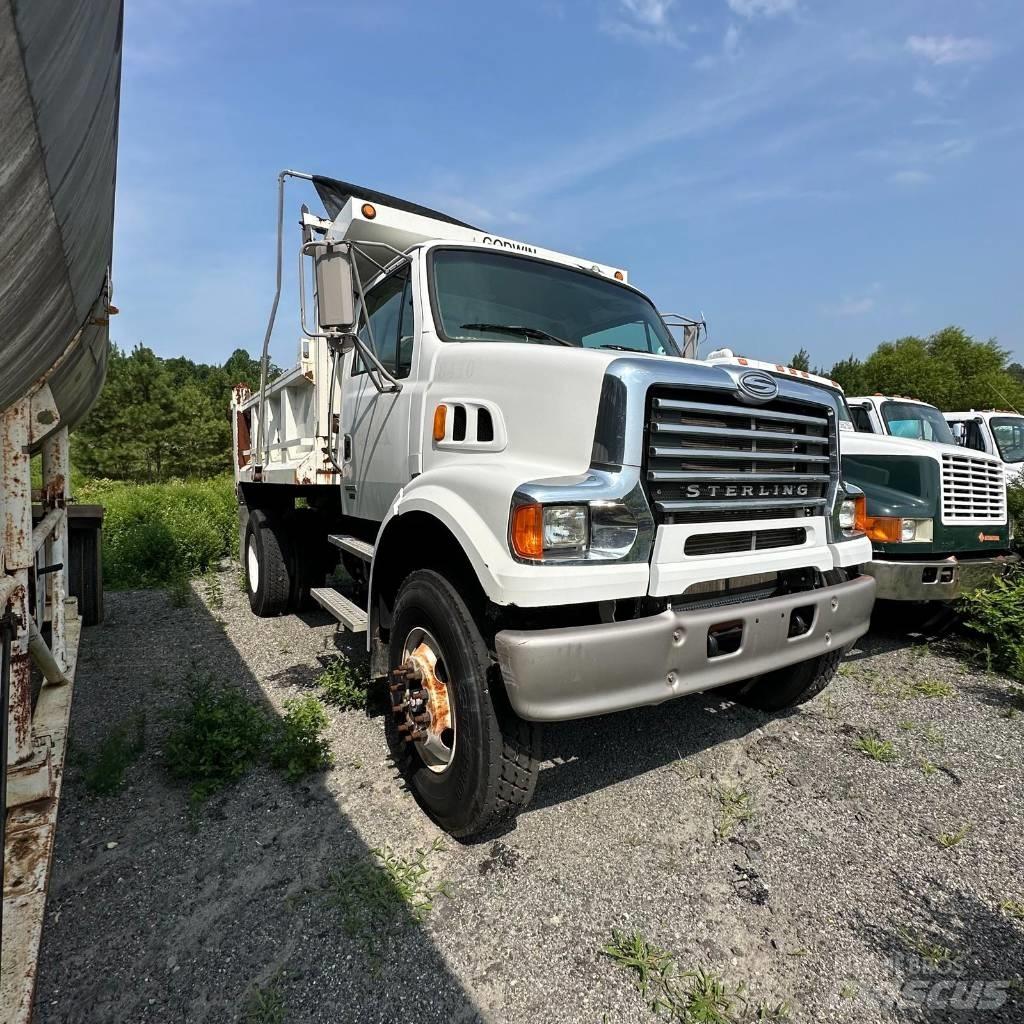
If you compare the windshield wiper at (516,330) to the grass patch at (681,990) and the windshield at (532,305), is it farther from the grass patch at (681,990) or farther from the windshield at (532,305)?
the grass patch at (681,990)

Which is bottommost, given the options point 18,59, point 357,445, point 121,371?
point 357,445

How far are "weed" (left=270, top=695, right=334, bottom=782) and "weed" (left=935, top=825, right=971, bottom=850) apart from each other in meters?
2.76

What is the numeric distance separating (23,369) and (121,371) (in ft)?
105

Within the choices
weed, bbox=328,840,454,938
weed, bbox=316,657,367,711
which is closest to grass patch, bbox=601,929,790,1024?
weed, bbox=328,840,454,938

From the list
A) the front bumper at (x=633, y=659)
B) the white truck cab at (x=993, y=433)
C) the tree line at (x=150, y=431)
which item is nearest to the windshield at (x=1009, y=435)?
the white truck cab at (x=993, y=433)

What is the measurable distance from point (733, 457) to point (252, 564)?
16.5 feet

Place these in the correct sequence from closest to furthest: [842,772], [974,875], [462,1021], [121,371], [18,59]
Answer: [18,59] < [462,1021] < [974,875] < [842,772] < [121,371]

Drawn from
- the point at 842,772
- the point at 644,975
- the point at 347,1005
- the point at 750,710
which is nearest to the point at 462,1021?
the point at 347,1005

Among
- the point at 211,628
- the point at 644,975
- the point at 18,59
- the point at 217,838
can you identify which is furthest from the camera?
the point at 211,628

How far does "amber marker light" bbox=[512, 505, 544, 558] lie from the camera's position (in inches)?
79.3

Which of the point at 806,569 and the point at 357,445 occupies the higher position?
the point at 357,445

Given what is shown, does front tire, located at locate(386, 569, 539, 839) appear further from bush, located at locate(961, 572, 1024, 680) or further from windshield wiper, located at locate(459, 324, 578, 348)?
bush, located at locate(961, 572, 1024, 680)

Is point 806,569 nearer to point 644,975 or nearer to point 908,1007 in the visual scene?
point 908,1007

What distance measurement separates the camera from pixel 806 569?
2.86 metres
